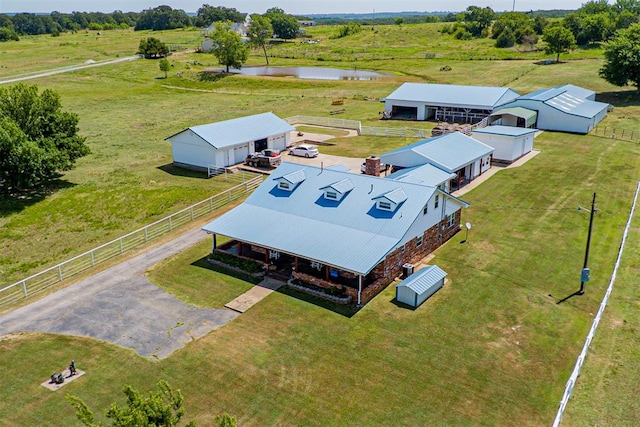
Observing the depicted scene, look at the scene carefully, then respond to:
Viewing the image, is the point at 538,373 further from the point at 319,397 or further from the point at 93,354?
the point at 93,354

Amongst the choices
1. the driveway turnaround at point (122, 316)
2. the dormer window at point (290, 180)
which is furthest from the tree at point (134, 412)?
the dormer window at point (290, 180)

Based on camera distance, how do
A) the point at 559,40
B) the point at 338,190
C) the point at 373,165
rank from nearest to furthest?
the point at 338,190
the point at 373,165
the point at 559,40

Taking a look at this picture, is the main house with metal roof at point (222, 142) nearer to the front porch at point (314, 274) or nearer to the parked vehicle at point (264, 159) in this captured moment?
the parked vehicle at point (264, 159)

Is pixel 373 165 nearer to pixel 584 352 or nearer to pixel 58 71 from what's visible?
pixel 584 352

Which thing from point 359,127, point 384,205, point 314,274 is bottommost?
point 314,274

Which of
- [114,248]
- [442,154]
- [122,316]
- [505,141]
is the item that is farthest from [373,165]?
[122,316]

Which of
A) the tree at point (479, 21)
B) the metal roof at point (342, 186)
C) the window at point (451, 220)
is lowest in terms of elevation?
the window at point (451, 220)
